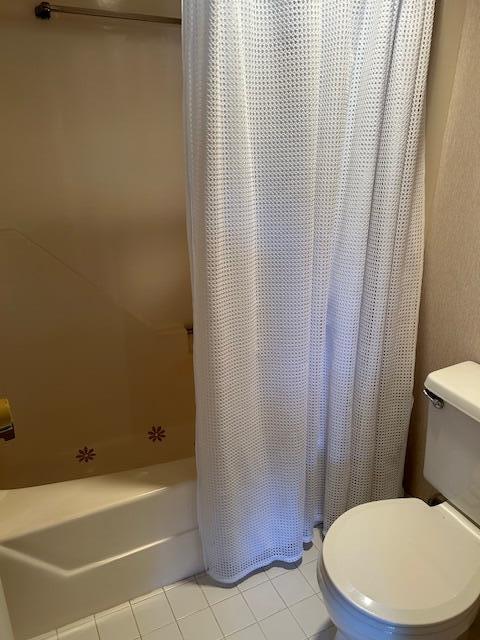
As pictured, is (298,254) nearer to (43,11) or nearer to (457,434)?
(457,434)

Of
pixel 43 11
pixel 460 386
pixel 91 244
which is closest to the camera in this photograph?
pixel 460 386

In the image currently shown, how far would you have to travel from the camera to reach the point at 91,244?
1.92 meters

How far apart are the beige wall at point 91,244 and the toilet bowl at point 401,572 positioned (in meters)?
1.05

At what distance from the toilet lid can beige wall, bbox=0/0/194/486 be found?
1.04 meters

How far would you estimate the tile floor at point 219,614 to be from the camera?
1377mm

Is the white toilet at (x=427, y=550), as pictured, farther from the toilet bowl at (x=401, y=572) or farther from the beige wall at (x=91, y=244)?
the beige wall at (x=91, y=244)

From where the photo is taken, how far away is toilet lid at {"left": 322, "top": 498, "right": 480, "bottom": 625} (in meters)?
1.02

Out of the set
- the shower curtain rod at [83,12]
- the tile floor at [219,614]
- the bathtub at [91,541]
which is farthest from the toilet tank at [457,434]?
the shower curtain rod at [83,12]

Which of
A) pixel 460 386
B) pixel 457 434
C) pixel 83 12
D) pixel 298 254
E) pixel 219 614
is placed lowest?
pixel 219 614

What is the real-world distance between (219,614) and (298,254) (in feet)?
3.63

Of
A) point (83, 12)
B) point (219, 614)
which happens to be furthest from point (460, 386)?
point (83, 12)

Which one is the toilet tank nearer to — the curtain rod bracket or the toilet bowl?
the toilet bowl

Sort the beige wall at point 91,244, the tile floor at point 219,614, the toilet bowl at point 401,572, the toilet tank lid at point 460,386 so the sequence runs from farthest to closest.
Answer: the beige wall at point 91,244, the tile floor at point 219,614, the toilet tank lid at point 460,386, the toilet bowl at point 401,572

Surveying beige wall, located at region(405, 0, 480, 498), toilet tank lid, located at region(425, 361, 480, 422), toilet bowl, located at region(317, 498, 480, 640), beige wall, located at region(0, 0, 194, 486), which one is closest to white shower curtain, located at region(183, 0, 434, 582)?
beige wall, located at region(405, 0, 480, 498)
